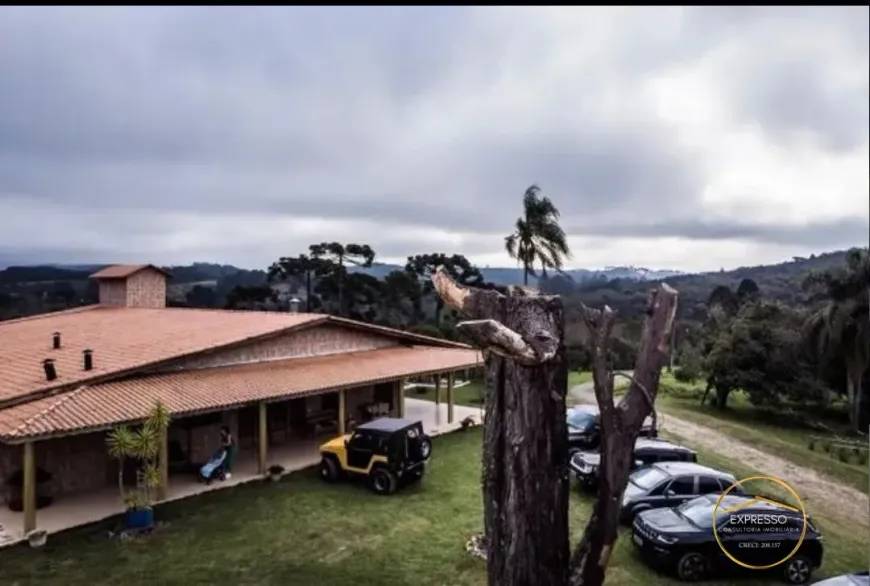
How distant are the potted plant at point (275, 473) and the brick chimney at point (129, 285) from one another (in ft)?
52.0

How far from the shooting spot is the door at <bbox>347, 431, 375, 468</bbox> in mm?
14055

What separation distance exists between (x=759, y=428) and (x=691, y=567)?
1967 centimetres

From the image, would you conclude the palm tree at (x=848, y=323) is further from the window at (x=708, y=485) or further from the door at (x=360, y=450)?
the door at (x=360, y=450)

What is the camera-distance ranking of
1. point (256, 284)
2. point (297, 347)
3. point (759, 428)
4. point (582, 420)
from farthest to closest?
point (256, 284), point (759, 428), point (297, 347), point (582, 420)

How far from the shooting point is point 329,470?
577 inches

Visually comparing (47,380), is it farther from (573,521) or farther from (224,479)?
(573,521)

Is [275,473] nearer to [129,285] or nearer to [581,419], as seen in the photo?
[581,419]

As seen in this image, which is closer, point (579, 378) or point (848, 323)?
point (848, 323)

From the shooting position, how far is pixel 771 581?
975cm

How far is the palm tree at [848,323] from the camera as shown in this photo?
2684 centimetres

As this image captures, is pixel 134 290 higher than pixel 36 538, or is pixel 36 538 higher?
pixel 134 290

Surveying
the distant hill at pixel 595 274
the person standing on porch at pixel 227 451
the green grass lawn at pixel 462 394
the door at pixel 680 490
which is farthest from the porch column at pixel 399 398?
the door at pixel 680 490

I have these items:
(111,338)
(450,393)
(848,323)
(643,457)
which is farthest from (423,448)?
(848,323)

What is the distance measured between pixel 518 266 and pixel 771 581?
9483mm
